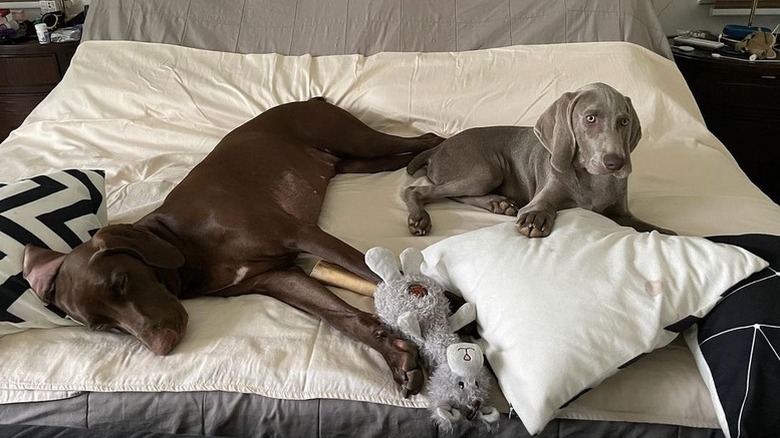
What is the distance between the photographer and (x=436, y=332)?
1278mm

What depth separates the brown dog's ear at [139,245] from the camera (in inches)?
54.2

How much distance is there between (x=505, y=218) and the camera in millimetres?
1788

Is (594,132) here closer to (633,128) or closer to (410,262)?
(633,128)

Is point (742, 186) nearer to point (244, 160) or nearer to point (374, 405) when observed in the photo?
point (374, 405)

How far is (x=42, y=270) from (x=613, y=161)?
1.26 metres

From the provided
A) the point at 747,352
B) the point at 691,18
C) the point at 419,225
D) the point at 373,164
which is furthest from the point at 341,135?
the point at 691,18

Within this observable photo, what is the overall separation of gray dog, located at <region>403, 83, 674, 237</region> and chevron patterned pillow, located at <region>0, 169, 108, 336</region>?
822mm

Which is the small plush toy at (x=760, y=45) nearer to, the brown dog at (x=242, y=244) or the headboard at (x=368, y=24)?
the headboard at (x=368, y=24)

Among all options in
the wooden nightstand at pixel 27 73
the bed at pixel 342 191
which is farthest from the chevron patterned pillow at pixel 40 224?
the wooden nightstand at pixel 27 73

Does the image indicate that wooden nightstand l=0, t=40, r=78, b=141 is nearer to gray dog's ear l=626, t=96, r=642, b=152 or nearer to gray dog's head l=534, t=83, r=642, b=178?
gray dog's head l=534, t=83, r=642, b=178

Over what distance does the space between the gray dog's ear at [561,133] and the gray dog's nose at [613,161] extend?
123 millimetres

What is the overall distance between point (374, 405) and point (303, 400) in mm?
141

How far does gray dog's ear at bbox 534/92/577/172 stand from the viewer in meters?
1.55

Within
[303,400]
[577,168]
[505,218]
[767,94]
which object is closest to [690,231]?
[577,168]
